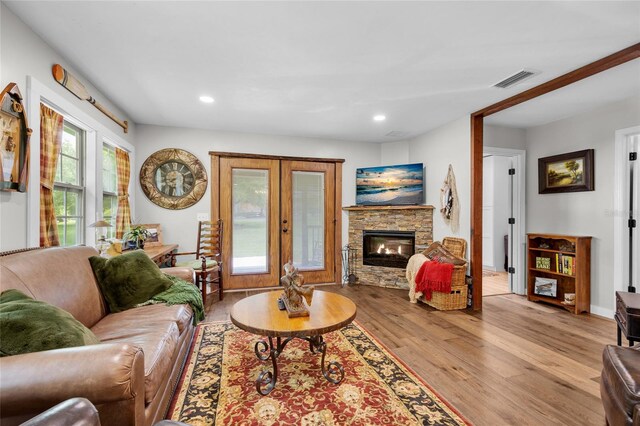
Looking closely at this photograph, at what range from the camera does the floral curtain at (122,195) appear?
334 cm

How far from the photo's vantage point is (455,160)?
12.7 feet

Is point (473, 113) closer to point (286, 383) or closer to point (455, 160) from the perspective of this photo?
point (455, 160)

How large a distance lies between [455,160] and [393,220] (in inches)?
51.4

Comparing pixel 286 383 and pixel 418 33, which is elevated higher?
pixel 418 33

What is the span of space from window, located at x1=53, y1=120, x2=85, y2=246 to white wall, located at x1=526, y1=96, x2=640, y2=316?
18.5 feet

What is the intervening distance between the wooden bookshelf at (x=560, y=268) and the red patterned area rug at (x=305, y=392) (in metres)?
2.76

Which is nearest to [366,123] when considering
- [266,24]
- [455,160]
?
[455,160]

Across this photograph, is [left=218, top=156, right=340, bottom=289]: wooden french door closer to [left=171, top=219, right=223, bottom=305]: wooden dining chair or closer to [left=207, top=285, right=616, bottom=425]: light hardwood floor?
[left=171, top=219, right=223, bottom=305]: wooden dining chair

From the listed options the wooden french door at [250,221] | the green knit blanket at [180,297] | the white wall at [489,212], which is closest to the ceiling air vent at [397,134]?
the wooden french door at [250,221]

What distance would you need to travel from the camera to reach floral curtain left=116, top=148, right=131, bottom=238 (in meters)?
3.34

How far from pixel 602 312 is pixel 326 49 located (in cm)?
421

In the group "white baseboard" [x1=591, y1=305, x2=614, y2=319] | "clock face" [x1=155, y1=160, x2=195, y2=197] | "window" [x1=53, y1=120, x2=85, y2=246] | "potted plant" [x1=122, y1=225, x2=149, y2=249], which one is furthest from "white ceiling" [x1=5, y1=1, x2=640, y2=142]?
"white baseboard" [x1=591, y1=305, x2=614, y2=319]

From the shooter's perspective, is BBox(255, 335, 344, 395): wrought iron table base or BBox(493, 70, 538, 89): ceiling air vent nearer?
BBox(255, 335, 344, 395): wrought iron table base

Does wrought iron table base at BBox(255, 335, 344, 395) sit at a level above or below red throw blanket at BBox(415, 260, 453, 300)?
below
